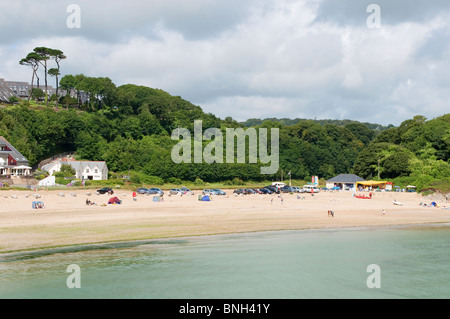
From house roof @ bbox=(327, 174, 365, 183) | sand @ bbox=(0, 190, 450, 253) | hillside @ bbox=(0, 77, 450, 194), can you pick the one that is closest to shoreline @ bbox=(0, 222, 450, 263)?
sand @ bbox=(0, 190, 450, 253)

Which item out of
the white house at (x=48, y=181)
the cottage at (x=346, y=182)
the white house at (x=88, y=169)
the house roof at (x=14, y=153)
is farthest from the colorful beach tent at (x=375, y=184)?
the house roof at (x=14, y=153)

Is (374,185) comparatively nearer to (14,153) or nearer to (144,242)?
(144,242)

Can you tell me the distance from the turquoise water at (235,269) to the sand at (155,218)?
2.38 m

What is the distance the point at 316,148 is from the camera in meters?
135

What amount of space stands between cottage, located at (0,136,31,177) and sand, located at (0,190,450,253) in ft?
74.9

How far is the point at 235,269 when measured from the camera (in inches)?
899

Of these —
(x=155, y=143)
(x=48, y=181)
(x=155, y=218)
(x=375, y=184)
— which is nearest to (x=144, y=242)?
(x=155, y=218)

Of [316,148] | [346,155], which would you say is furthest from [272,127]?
[346,155]

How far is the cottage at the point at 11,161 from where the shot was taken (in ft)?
242

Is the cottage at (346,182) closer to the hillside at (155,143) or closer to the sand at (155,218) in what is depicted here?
the hillside at (155,143)

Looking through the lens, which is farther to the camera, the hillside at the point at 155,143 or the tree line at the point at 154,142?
the tree line at the point at 154,142

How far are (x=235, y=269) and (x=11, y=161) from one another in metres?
64.8
